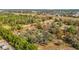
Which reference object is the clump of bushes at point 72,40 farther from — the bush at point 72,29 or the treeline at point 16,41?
the treeline at point 16,41

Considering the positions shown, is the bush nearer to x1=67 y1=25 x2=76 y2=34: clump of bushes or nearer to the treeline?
x1=67 y1=25 x2=76 y2=34: clump of bushes

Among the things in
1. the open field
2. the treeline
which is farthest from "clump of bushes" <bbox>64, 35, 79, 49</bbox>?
the treeline

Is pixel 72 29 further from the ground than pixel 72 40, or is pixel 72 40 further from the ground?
pixel 72 29

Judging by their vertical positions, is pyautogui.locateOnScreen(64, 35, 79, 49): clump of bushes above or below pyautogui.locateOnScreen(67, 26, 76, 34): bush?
below

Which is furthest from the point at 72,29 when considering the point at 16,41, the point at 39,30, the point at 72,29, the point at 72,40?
the point at 16,41

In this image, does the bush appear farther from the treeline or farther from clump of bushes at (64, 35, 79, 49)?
the treeline

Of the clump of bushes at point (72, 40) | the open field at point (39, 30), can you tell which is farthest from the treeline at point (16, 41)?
the clump of bushes at point (72, 40)

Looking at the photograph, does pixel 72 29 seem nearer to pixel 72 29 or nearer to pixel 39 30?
pixel 72 29
